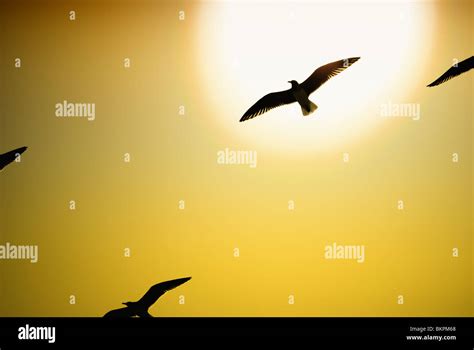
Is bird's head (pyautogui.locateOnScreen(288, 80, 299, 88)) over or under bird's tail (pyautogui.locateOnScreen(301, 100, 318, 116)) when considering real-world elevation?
over

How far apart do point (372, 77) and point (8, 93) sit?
1.92m

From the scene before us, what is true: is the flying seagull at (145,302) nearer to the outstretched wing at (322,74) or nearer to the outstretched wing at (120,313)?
the outstretched wing at (120,313)

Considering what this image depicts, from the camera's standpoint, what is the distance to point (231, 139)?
2.96 meters

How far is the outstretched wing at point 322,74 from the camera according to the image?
2902mm

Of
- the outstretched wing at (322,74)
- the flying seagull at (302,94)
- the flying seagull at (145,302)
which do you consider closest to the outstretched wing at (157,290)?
the flying seagull at (145,302)

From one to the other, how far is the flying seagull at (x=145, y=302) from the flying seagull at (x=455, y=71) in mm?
1662

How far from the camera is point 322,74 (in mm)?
2906

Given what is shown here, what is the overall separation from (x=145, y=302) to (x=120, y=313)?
15cm

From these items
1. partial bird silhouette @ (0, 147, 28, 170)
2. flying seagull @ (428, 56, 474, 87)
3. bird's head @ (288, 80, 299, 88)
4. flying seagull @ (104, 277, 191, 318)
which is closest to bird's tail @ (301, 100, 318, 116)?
bird's head @ (288, 80, 299, 88)

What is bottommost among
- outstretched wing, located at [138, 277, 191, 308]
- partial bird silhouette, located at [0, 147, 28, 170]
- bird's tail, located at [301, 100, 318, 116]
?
outstretched wing, located at [138, 277, 191, 308]

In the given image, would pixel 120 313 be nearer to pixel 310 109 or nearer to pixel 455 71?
pixel 310 109

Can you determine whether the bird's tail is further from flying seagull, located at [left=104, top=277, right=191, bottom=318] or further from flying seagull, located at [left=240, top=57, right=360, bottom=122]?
flying seagull, located at [left=104, top=277, right=191, bottom=318]

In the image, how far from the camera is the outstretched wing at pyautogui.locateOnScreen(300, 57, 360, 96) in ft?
9.52
